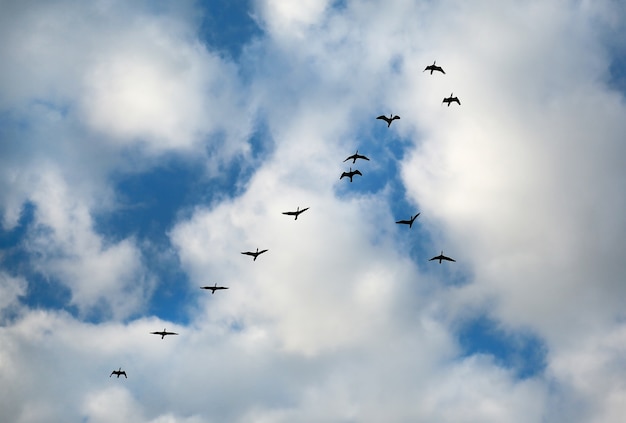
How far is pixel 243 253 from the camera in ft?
653

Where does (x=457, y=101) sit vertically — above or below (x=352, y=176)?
above

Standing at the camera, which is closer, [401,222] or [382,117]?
[401,222]

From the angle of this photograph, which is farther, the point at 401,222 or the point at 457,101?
the point at 457,101

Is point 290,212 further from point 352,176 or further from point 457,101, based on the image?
point 457,101

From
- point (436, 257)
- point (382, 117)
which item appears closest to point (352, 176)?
point (382, 117)

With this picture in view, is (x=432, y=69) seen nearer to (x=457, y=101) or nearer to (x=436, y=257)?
(x=457, y=101)

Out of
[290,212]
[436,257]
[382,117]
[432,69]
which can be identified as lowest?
[436,257]

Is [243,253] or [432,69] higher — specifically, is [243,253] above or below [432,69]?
below

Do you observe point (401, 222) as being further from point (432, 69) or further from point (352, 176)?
point (432, 69)

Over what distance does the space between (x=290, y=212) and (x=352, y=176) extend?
2285cm

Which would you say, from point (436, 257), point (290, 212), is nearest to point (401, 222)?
point (436, 257)

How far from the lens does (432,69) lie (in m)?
195

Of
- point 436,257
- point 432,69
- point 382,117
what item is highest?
point 432,69

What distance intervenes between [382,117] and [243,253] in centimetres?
6273
